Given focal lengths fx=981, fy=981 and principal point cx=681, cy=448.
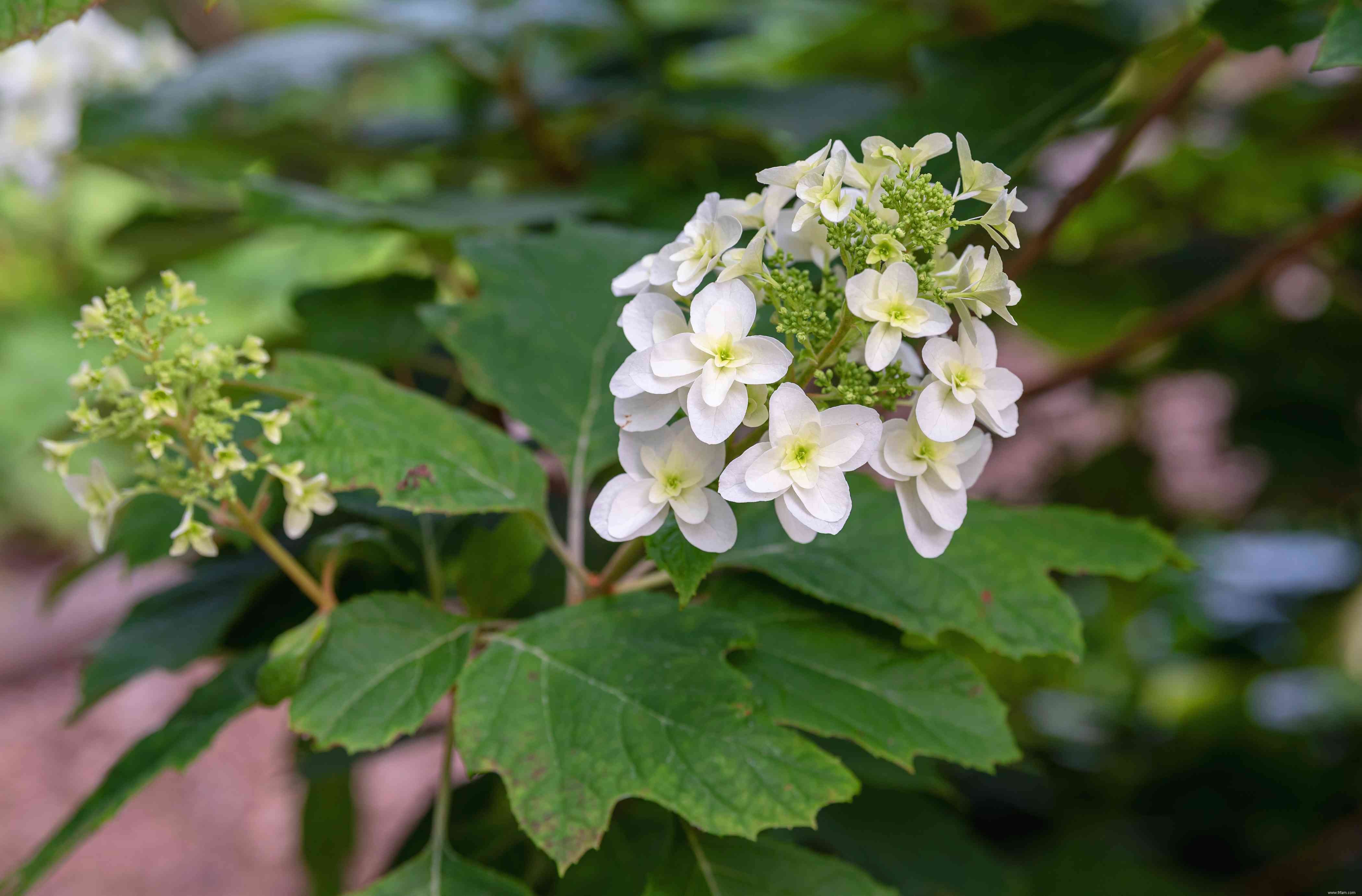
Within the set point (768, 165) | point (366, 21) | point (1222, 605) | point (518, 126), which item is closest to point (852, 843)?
point (768, 165)

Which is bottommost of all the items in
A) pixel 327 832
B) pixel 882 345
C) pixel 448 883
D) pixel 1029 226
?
pixel 327 832

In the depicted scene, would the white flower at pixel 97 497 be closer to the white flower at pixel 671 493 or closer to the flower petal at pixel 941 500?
the white flower at pixel 671 493

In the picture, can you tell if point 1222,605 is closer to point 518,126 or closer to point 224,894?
point 518,126

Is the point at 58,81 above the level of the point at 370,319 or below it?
above

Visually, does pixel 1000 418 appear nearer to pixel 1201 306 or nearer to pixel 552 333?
pixel 552 333

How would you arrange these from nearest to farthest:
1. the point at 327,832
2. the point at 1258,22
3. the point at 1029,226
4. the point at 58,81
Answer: the point at 1258,22 → the point at 327,832 → the point at 1029,226 → the point at 58,81

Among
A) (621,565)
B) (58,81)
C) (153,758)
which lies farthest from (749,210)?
(58,81)

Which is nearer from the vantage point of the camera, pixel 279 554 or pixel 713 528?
pixel 713 528
